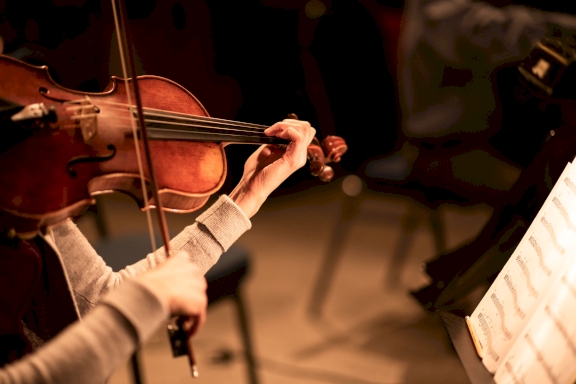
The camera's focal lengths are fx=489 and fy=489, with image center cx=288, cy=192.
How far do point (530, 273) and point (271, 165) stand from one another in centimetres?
52

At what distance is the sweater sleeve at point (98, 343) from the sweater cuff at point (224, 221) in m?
0.34

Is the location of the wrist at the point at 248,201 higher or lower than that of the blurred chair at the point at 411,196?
lower

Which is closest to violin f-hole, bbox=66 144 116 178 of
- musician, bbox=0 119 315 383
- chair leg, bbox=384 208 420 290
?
musician, bbox=0 119 315 383

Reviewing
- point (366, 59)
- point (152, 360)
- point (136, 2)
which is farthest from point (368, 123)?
point (152, 360)

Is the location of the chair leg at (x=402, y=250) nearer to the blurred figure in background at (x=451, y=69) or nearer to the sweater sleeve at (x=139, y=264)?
the blurred figure in background at (x=451, y=69)

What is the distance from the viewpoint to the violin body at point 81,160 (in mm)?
675

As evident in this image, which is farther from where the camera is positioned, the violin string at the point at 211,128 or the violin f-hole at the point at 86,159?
the violin string at the point at 211,128

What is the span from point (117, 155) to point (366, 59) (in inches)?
64.2

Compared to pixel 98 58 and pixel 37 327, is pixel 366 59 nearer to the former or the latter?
pixel 98 58

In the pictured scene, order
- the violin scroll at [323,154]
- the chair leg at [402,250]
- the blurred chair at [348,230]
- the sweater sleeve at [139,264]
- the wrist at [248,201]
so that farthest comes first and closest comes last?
the chair leg at [402,250] → the blurred chair at [348,230] → the violin scroll at [323,154] → the wrist at [248,201] → the sweater sleeve at [139,264]

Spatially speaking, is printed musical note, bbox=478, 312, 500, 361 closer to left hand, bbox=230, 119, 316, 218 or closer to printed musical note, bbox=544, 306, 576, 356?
printed musical note, bbox=544, 306, 576, 356

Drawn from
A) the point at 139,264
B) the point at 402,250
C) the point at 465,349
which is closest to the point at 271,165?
→ the point at 139,264

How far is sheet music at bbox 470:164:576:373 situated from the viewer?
696 mm

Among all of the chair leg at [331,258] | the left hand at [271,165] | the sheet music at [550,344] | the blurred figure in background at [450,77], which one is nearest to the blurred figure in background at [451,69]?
the blurred figure in background at [450,77]
